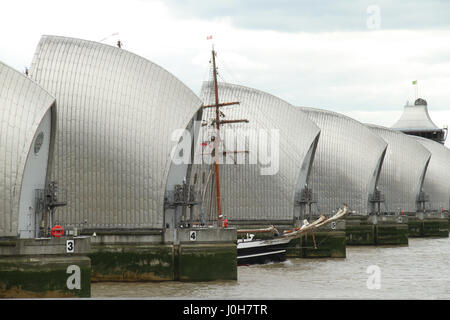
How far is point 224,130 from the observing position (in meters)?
60.1

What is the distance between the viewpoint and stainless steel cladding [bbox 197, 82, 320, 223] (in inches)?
2341

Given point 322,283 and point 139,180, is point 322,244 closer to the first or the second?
point 322,283

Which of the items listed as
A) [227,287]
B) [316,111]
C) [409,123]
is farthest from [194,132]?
[409,123]

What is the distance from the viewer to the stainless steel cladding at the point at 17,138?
3219cm

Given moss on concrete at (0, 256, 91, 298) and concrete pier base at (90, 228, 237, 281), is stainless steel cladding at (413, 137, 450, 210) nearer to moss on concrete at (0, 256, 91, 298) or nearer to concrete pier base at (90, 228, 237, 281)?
concrete pier base at (90, 228, 237, 281)

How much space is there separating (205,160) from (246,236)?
7.29m

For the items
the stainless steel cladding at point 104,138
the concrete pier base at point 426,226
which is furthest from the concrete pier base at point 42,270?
the concrete pier base at point 426,226

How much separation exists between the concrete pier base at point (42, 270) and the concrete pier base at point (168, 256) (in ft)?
24.8

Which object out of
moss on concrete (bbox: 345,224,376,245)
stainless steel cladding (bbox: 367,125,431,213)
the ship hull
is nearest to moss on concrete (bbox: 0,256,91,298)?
the ship hull

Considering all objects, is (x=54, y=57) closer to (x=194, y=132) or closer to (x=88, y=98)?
(x=88, y=98)

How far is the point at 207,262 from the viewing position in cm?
3769

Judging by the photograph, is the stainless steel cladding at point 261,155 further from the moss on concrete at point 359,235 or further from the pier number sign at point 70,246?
the pier number sign at point 70,246

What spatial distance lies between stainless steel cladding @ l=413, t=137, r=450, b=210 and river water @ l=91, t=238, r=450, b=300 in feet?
173

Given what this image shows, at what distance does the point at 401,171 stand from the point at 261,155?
113 feet
